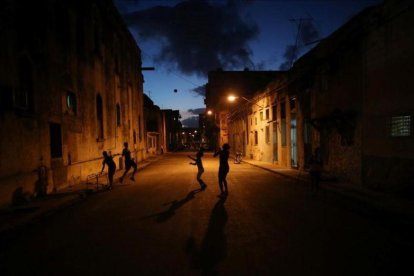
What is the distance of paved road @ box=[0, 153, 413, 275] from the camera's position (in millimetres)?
5047

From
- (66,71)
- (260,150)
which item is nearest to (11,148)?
(66,71)

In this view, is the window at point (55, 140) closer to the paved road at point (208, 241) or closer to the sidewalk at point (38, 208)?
the sidewalk at point (38, 208)

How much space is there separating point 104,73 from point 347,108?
585 inches

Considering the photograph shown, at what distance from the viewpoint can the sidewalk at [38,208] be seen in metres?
8.09

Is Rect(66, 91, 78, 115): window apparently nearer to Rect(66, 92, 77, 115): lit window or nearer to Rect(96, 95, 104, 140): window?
Rect(66, 92, 77, 115): lit window

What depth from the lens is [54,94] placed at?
13.9m

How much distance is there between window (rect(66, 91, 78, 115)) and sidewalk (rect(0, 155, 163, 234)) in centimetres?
411

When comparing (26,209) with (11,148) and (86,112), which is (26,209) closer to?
(11,148)

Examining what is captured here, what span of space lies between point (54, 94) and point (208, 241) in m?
10.3

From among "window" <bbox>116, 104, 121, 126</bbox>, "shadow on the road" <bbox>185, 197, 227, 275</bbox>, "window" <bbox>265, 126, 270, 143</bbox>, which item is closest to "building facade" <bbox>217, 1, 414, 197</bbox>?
"shadow on the road" <bbox>185, 197, 227, 275</bbox>

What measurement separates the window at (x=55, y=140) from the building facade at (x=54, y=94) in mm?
41

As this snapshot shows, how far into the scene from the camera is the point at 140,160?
34156 millimetres

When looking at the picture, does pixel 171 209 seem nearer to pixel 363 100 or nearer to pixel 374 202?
pixel 374 202

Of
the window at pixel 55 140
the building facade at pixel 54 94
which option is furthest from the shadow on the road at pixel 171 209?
the window at pixel 55 140
